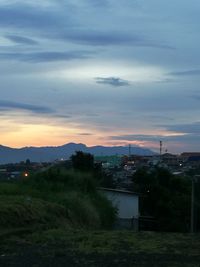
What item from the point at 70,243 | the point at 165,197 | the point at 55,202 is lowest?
the point at 165,197

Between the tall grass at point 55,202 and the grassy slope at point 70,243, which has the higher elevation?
the tall grass at point 55,202

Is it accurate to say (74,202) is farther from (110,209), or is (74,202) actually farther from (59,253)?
(59,253)

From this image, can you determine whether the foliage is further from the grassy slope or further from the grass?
the grass

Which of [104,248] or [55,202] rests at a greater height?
[55,202]

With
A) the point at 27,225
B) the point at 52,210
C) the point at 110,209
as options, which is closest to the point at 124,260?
the point at 27,225

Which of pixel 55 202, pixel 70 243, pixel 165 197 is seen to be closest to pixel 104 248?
pixel 70 243

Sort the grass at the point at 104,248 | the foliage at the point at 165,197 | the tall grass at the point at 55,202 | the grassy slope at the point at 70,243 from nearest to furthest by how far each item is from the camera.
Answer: the grass at the point at 104,248
the grassy slope at the point at 70,243
the tall grass at the point at 55,202
the foliage at the point at 165,197

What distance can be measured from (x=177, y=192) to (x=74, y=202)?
41313mm

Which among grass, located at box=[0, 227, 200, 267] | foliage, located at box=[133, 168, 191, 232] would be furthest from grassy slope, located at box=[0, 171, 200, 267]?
foliage, located at box=[133, 168, 191, 232]

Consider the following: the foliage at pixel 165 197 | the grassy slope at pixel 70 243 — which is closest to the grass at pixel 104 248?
the grassy slope at pixel 70 243

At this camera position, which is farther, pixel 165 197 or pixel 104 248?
pixel 165 197

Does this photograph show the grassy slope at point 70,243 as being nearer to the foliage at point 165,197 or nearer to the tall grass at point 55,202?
the tall grass at point 55,202

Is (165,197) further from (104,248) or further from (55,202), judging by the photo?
(104,248)

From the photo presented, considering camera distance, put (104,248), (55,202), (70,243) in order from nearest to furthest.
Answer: (104,248), (70,243), (55,202)
